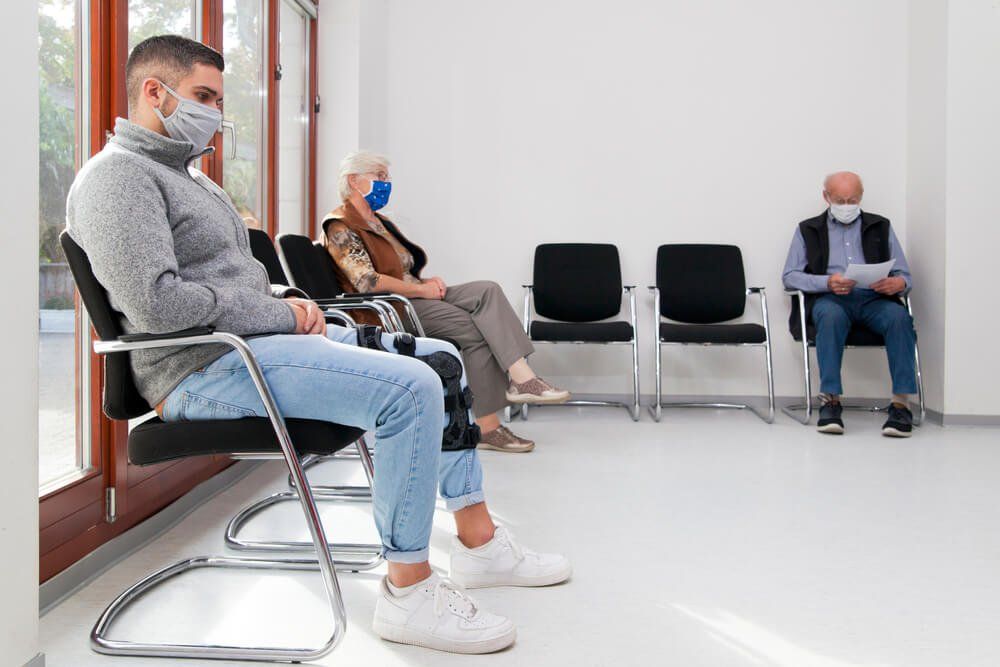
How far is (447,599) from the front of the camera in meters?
1.61

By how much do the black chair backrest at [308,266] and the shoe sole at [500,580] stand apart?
50.6 inches

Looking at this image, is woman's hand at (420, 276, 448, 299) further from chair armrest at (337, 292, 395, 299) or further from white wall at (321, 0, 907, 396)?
white wall at (321, 0, 907, 396)

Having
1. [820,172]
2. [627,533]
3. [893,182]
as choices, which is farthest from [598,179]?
[627,533]

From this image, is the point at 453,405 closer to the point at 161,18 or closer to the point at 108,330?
the point at 108,330

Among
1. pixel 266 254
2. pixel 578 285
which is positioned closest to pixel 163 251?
pixel 266 254

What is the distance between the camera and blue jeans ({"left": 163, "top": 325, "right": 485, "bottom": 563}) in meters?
1.53

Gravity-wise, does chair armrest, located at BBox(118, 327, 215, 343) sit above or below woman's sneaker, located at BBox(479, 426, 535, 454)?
above

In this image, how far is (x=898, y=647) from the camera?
5.28ft

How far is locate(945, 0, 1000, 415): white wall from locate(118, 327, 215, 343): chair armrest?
3.83 m

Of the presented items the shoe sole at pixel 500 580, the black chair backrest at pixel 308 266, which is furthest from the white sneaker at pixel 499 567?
the black chair backrest at pixel 308 266

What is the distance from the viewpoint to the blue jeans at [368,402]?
1.53 metres

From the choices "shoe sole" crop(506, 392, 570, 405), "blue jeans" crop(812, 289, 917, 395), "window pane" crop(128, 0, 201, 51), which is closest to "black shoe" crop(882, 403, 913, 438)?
"blue jeans" crop(812, 289, 917, 395)

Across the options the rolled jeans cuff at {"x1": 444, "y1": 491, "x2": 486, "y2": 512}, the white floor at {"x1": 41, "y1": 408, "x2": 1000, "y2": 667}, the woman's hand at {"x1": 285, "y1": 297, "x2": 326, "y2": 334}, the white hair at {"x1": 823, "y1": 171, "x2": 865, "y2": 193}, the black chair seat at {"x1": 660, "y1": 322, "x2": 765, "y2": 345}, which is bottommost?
the white floor at {"x1": 41, "y1": 408, "x2": 1000, "y2": 667}

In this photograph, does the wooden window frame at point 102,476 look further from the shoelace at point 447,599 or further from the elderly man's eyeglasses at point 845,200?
the elderly man's eyeglasses at point 845,200
